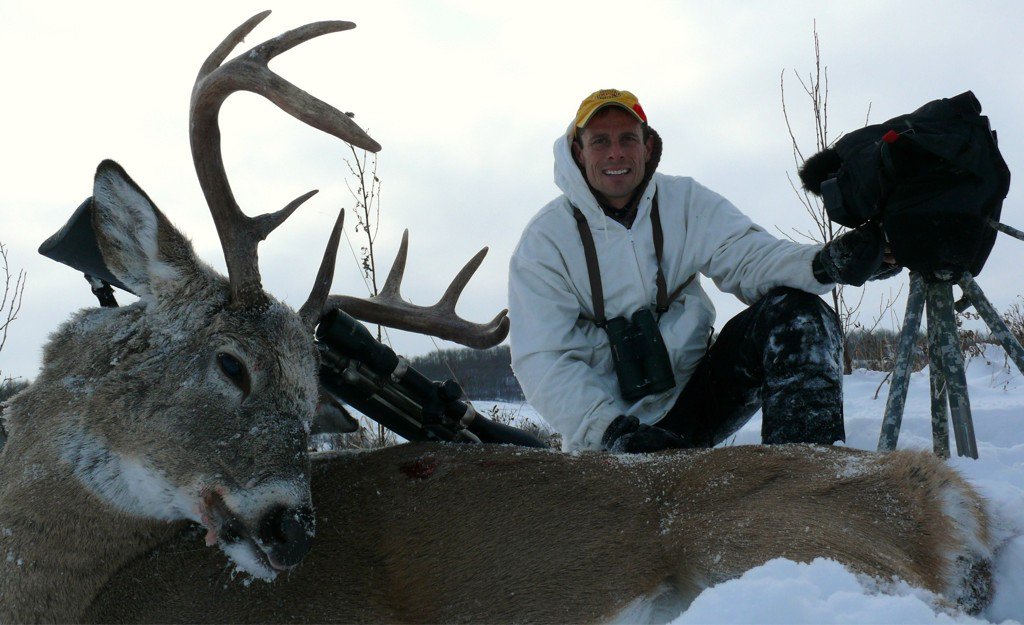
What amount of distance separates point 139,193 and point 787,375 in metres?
2.94

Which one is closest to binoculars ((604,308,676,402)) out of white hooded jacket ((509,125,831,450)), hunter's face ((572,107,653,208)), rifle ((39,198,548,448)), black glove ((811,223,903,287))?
white hooded jacket ((509,125,831,450))

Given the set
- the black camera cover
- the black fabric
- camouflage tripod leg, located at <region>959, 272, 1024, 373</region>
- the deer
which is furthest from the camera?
the black fabric

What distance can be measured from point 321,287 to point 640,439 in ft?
5.11

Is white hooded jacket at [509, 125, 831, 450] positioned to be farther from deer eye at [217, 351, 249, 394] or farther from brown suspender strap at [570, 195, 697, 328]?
deer eye at [217, 351, 249, 394]

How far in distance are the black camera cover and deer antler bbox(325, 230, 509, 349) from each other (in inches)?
77.2

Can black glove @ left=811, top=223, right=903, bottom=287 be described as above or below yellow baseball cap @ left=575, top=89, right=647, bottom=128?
below

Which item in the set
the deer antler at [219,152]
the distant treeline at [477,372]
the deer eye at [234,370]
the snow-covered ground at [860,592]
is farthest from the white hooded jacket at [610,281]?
the distant treeline at [477,372]

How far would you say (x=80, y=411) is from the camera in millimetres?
3205

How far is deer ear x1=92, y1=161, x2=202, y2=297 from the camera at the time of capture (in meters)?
3.32

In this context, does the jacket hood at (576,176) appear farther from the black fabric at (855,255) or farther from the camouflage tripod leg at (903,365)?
the camouflage tripod leg at (903,365)

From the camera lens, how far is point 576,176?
509cm

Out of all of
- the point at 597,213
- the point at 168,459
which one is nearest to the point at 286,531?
the point at 168,459

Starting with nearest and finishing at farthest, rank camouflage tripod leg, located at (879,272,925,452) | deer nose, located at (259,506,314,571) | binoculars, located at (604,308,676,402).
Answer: deer nose, located at (259,506,314,571) → camouflage tripod leg, located at (879,272,925,452) → binoculars, located at (604,308,676,402)

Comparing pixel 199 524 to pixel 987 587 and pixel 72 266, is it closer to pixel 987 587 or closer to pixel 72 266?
pixel 72 266
